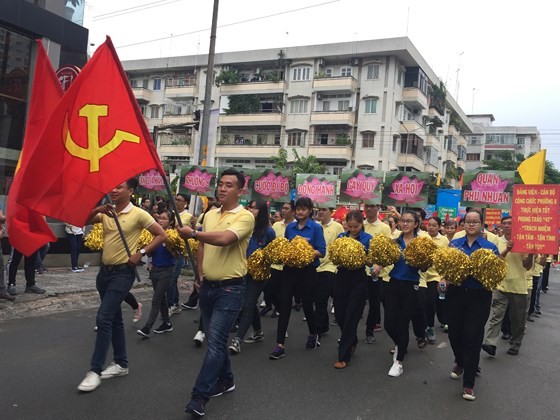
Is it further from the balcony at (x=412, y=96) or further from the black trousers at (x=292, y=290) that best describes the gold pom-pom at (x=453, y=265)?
the balcony at (x=412, y=96)

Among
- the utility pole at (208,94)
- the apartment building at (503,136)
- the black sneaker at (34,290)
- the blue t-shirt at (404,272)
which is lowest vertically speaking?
the black sneaker at (34,290)

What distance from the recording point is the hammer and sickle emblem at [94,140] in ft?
12.9

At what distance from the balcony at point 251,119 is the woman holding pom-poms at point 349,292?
3723 centimetres

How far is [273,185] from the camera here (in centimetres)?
1420

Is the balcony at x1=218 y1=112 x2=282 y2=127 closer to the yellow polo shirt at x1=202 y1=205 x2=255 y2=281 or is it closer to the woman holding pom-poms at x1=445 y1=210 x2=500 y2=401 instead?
the woman holding pom-poms at x1=445 y1=210 x2=500 y2=401

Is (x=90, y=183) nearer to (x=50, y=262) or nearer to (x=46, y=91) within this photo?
(x=46, y=91)

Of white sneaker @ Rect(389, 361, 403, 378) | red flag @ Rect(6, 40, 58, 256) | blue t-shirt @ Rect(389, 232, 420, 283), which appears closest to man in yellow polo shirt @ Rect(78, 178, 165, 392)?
red flag @ Rect(6, 40, 58, 256)

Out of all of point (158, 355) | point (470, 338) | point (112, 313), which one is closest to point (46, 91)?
point (112, 313)

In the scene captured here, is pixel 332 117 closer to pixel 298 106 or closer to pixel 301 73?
pixel 298 106

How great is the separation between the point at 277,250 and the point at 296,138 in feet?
121

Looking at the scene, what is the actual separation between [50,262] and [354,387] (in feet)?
27.2

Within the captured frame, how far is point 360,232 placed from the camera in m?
6.09

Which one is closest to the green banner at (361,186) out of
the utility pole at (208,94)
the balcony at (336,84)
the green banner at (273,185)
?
the green banner at (273,185)

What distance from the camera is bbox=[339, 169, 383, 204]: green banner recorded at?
13336mm
